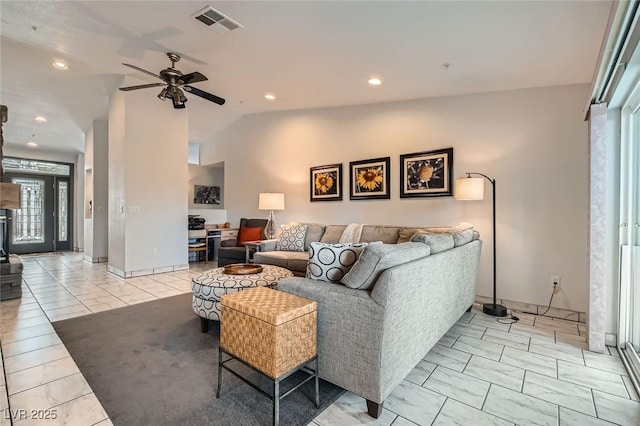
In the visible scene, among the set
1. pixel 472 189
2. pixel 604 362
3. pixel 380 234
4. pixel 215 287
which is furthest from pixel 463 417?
pixel 380 234

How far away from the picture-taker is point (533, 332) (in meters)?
2.79

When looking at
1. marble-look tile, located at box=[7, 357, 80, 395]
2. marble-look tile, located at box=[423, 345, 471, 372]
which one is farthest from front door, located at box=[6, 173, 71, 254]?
marble-look tile, located at box=[423, 345, 471, 372]

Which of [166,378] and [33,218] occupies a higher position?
[33,218]

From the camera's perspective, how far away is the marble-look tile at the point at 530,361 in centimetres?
212

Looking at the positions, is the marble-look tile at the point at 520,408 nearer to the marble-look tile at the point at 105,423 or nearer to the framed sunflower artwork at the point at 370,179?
the marble-look tile at the point at 105,423

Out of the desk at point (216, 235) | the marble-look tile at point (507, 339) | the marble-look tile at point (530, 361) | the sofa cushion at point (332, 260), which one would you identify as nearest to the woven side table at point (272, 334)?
the sofa cushion at point (332, 260)

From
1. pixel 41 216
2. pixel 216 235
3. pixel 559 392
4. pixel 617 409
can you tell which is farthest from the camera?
pixel 41 216

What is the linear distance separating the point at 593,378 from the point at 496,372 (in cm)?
62

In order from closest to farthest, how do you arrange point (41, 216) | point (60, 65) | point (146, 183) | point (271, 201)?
point (60, 65)
point (146, 183)
point (271, 201)
point (41, 216)

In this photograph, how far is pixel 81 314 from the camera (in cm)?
311

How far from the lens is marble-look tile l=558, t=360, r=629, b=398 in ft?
6.20

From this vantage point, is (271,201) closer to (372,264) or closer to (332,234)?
(332,234)

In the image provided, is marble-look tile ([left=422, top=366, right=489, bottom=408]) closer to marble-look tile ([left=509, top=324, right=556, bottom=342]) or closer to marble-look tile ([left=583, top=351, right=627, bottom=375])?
marble-look tile ([left=583, top=351, right=627, bottom=375])

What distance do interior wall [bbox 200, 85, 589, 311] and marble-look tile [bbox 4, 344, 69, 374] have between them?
3.68 metres
